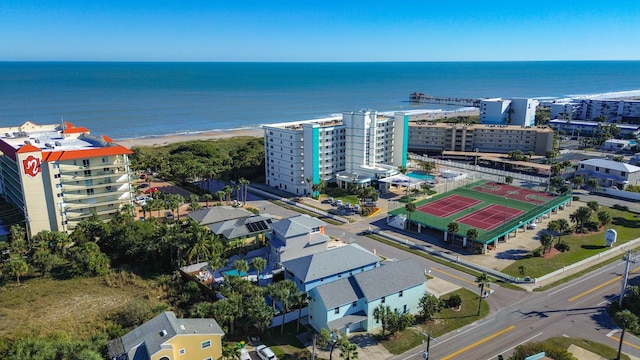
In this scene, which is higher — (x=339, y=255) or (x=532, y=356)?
(x=339, y=255)

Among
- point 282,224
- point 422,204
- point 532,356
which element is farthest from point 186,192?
point 532,356

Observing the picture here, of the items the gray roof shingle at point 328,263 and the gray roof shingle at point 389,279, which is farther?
the gray roof shingle at point 328,263

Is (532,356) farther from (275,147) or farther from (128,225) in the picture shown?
(275,147)

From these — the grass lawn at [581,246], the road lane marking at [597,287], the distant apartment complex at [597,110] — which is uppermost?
the distant apartment complex at [597,110]

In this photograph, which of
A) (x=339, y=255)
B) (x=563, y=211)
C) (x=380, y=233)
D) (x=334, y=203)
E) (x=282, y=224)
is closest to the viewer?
(x=339, y=255)

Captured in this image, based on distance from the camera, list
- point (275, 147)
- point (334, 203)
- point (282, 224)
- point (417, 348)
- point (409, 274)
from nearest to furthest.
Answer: point (417, 348), point (409, 274), point (282, 224), point (334, 203), point (275, 147)

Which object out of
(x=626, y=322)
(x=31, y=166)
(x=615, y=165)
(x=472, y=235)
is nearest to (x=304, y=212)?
(x=472, y=235)

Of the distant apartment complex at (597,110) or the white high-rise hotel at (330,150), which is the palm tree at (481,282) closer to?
the white high-rise hotel at (330,150)

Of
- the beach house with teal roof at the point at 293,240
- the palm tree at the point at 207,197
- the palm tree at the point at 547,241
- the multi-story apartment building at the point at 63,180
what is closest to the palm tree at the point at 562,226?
the palm tree at the point at 547,241
